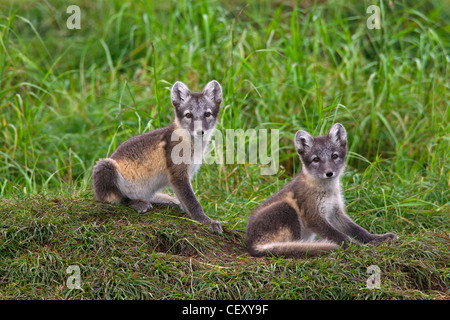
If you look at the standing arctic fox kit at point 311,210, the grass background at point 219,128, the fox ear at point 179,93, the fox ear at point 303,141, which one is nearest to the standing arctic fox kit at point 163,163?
the fox ear at point 179,93

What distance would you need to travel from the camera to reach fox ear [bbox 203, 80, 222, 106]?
16.2 ft

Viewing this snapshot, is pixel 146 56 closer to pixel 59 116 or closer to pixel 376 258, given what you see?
pixel 59 116

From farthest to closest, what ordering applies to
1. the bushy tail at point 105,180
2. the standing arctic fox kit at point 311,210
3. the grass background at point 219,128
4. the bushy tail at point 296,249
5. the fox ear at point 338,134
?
1. the bushy tail at point 105,180
2. the fox ear at point 338,134
3. the standing arctic fox kit at point 311,210
4. the bushy tail at point 296,249
5. the grass background at point 219,128

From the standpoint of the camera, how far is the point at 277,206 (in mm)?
4496

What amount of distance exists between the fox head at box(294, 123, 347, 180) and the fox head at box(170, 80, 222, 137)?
2.45 ft

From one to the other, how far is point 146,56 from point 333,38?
2.49m

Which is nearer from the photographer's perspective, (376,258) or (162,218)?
(376,258)

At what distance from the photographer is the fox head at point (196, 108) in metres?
4.77

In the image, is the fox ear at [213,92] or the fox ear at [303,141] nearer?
the fox ear at [303,141]

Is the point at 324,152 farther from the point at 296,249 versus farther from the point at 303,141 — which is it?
the point at 296,249

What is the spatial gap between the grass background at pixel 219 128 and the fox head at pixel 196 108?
62cm

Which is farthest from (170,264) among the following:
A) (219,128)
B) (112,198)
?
(219,128)

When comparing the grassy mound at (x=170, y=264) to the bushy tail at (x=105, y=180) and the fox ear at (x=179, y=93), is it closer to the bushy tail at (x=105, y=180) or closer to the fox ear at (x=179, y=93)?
the bushy tail at (x=105, y=180)

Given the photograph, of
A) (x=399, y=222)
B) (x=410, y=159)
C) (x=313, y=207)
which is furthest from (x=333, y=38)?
(x=313, y=207)
